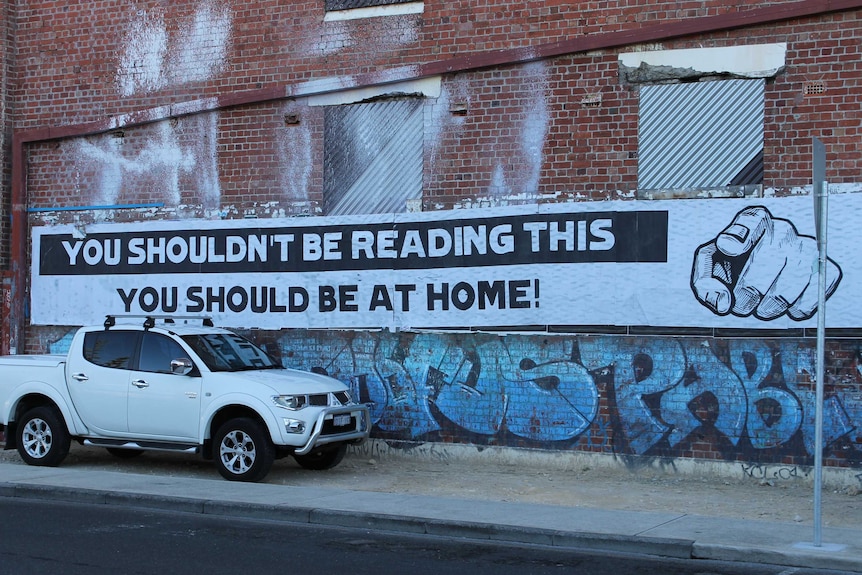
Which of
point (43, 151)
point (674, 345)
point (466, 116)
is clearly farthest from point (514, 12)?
point (43, 151)

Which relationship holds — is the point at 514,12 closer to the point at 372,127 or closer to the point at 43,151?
the point at 372,127

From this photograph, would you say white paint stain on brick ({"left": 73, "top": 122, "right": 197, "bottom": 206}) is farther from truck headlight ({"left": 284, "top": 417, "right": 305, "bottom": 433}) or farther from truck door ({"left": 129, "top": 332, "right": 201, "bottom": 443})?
truck headlight ({"left": 284, "top": 417, "right": 305, "bottom": 433})

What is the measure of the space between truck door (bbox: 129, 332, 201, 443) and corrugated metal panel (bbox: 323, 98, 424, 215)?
128 inches

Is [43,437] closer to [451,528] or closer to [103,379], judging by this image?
[103,379]

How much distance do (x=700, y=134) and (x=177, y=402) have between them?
6.89m

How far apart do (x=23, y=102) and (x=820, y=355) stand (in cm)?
1296

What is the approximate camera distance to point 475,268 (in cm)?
1418

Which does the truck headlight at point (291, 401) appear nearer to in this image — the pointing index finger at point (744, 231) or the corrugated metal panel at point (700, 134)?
the corrugated metal panel at point (700, 134)

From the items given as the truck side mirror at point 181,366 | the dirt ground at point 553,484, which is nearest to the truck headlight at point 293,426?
the dirt ground at point 553,484

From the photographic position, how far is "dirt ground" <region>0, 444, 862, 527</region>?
11.4 m

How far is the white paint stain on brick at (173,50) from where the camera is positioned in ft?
52.0

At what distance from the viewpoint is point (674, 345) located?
42.9 feet

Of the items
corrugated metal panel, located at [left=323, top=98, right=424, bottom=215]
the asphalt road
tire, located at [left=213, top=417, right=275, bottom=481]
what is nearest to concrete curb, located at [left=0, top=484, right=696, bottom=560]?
the asphalt road

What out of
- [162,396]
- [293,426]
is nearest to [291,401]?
[293,426]
